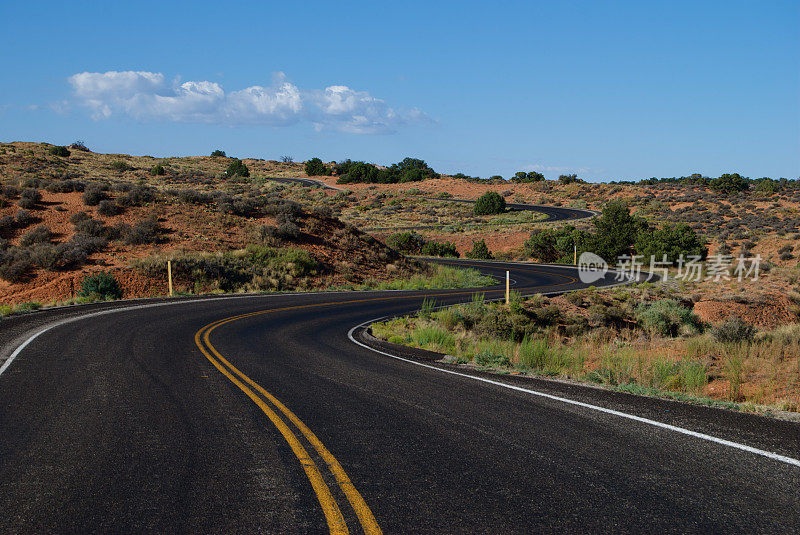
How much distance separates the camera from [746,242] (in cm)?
4334

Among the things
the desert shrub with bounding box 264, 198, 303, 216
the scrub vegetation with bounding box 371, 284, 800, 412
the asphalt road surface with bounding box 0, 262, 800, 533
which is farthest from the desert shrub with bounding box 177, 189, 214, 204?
the asphalt road surface with bounding box 0, 262, 800, 533

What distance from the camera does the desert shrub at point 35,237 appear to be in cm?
2783

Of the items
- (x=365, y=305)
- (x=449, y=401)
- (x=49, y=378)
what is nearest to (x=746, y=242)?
(x=365, y=305)

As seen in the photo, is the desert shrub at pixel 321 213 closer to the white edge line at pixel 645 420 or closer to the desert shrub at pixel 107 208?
the desert shrub at pixel 107 208

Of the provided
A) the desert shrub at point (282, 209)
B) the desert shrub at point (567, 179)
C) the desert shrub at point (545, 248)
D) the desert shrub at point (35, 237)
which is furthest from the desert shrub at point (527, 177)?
the desert shrub at point (35, 237)

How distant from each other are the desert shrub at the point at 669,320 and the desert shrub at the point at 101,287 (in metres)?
21.4

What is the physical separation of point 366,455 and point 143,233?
28451 mm

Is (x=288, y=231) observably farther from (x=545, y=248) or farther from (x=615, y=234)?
(x=615, y=234)

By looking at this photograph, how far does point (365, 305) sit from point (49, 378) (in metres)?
13.9

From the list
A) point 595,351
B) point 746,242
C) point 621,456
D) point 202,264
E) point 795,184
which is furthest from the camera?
point 795,184

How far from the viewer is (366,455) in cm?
523

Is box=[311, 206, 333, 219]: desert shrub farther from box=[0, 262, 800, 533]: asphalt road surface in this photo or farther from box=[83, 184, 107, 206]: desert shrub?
box=[0, 262, 800, 533]: asphalt road surface

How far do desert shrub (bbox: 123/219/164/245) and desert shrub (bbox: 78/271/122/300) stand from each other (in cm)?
583

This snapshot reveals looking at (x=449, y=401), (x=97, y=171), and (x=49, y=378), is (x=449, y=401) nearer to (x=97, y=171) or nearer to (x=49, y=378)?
(x=49, y=378)
